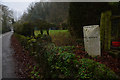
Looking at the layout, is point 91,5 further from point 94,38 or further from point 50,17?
point 50,17

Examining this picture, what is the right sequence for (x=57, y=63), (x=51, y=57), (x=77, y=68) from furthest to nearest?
(x=51, y=57), (x=57, y=63), (x=77, y=68)

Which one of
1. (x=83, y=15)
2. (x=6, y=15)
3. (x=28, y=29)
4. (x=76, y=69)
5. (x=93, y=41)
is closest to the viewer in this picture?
(x=76, y=69)

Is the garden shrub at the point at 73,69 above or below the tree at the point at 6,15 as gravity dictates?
below

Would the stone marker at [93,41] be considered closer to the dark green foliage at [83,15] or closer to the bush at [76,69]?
the bush at [76,69]

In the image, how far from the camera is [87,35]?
4.71m

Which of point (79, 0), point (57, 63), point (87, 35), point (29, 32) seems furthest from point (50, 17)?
point (57, 63)

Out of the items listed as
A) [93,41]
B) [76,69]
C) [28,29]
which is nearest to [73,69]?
[76,69]

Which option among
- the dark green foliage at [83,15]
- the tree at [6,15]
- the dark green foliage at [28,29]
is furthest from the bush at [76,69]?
the tree at [6,15]

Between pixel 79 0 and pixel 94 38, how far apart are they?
4675 mm

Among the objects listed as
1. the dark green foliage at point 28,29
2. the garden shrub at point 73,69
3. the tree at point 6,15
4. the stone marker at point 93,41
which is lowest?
the garden shrub at point 73,69

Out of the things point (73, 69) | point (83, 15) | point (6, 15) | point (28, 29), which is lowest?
point (73, 69)

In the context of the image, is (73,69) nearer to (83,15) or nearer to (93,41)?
(93,41)

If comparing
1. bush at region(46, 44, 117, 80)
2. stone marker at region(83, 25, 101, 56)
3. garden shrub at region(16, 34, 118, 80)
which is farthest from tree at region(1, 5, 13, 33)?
bush at region(46, 44, 117, 80)

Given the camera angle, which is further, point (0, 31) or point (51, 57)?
point (0, 31)
